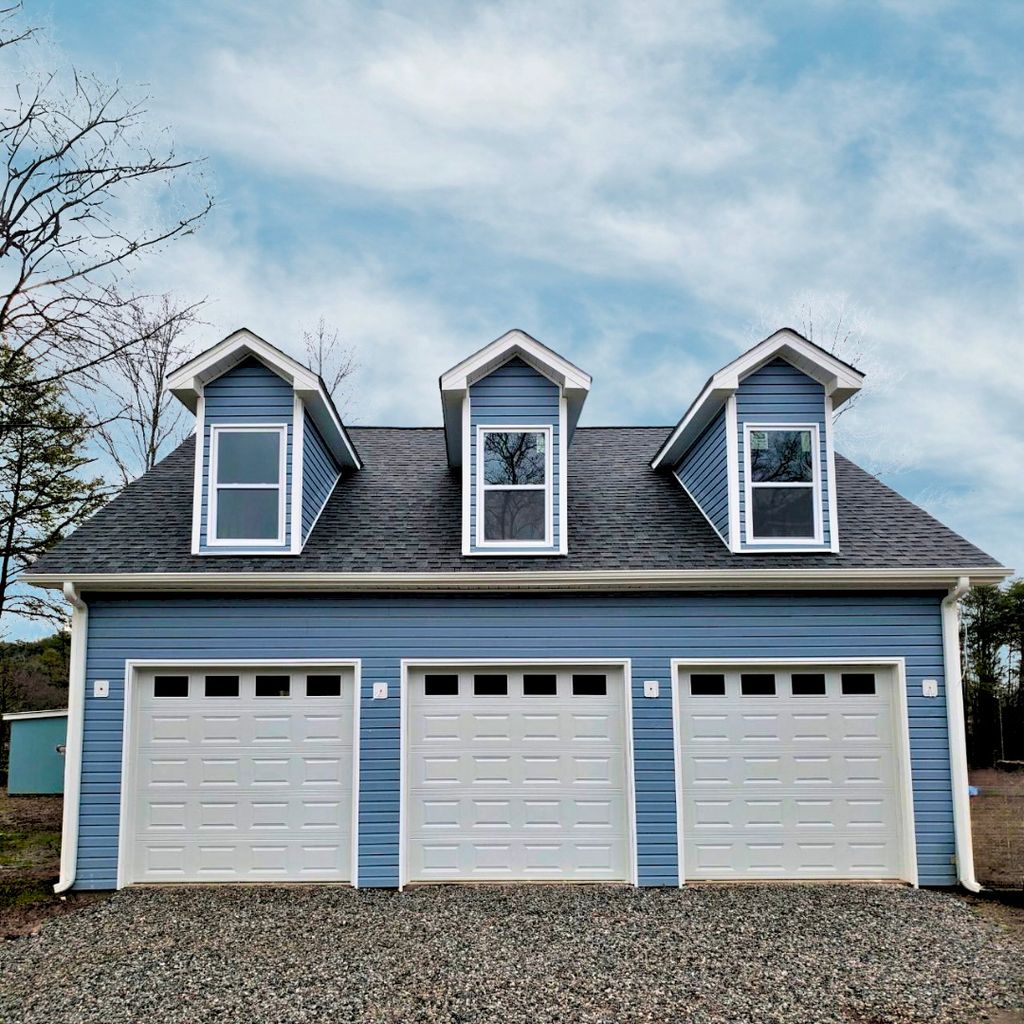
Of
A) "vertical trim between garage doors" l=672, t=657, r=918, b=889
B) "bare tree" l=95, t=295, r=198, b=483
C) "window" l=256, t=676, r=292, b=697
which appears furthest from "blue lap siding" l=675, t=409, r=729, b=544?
"bare tree" l=95, t=295, r=198, b=483

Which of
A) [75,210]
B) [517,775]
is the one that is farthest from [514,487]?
[75,210]

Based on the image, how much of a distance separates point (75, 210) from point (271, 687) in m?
5.82

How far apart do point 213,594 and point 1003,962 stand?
25.2 feet

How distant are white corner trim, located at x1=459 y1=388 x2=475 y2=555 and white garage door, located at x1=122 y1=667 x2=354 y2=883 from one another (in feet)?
6.23

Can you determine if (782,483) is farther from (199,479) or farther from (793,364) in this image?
(199,479)

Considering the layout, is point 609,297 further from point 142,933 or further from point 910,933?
point 142,933

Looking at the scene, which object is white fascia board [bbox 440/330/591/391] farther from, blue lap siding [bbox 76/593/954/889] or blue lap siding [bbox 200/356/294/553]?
blue lap siding [bbox 76/593/954/889]

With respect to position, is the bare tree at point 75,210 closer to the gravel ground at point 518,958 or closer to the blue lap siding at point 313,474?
the blue lap siding at point 313,474

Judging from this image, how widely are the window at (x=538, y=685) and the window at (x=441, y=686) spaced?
0.73m

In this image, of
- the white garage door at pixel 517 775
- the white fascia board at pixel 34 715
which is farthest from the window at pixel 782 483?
the white fascia board at pixel 34 715

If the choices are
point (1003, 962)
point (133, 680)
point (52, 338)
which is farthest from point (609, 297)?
point (1003, 962)

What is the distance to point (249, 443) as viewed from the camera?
9.03 meters

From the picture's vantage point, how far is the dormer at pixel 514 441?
895cm

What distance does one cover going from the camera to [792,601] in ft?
28.0
